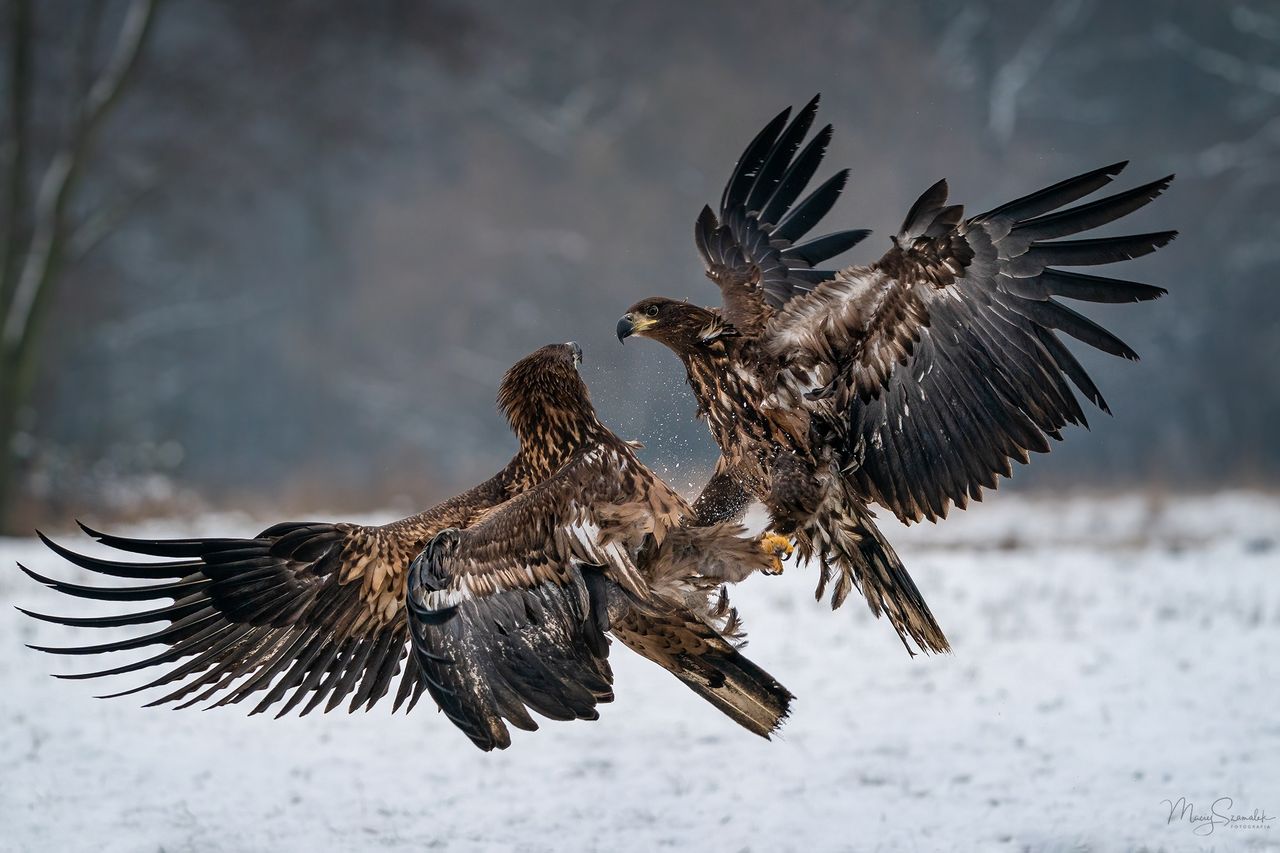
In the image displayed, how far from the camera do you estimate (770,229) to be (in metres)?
5.61

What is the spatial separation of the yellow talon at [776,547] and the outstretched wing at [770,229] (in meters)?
1.13

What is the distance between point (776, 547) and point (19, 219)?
13.2m

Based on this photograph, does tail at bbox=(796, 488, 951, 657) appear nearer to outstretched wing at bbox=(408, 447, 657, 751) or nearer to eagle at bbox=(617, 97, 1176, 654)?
eagle at bbox=(617, 97, 1176, 654)

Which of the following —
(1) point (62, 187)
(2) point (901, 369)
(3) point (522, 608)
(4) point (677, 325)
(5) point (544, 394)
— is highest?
(1) point (62, 187)

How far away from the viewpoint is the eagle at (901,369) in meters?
4.06

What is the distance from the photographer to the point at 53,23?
17578 millimetres

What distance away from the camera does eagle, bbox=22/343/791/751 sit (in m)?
3.64

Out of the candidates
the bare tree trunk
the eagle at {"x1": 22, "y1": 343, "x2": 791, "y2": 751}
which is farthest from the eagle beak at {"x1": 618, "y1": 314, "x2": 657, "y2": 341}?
the bare tree trunk

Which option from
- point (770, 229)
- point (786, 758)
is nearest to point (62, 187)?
point (770, 229)

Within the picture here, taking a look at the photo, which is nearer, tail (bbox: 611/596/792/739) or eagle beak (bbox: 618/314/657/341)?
tail (bbox: 611/596/792/739)

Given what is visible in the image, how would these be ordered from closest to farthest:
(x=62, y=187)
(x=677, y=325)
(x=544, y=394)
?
(x=544, y=394), (x=677, y=325), (x=62, y=187)

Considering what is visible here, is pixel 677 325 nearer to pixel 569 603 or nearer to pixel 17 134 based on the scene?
pixel 569 603

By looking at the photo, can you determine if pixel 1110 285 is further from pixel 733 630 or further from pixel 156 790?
pixel 156 790

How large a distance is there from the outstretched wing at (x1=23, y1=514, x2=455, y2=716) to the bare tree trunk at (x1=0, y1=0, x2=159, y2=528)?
1147 centimetres
